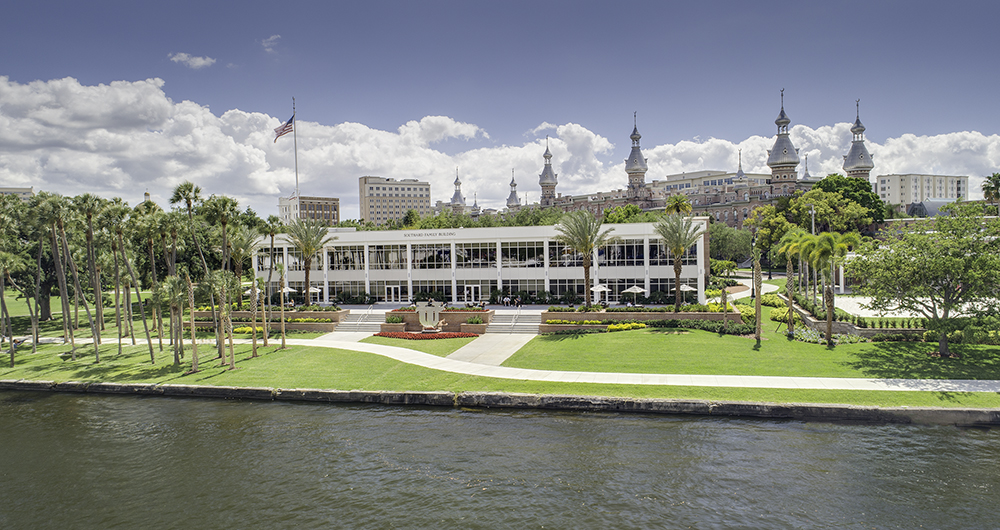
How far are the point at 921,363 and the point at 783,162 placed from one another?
12039 centimetres

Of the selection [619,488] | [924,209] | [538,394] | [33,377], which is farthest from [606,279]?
[924,209]

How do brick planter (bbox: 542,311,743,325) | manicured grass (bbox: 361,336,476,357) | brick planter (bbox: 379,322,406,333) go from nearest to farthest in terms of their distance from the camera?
1. manicured grass (bbox: 361,336,476,357)
2. brick planter (bbox: 542,311,743,325)
3. brick planter (bbox: 379,322,406,333)

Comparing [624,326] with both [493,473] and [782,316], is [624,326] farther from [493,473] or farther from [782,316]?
[493,473]

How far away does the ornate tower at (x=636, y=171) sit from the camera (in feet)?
524

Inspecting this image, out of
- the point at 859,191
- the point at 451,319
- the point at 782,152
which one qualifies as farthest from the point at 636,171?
the point at 451,319

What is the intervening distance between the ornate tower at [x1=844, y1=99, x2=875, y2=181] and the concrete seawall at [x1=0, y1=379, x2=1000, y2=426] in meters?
126

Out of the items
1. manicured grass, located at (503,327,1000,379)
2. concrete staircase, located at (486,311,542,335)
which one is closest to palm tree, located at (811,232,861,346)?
manicured grass, located at (503,327,1000,379)

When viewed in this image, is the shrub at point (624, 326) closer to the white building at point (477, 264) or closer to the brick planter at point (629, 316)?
the brick planter at point (629, 316)

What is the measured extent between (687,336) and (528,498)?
2295cm

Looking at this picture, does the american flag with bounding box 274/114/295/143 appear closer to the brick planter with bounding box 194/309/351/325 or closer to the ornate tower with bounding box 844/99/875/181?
the brick planter with bounding box 194/309/351/325

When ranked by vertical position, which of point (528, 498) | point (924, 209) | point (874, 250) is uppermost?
point (924, 209)

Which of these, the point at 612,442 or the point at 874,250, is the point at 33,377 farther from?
the point at 874,250

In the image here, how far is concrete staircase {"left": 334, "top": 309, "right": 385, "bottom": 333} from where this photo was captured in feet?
145

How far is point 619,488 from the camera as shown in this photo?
1638 cm
